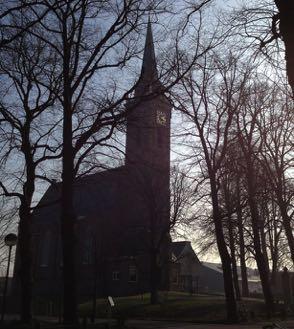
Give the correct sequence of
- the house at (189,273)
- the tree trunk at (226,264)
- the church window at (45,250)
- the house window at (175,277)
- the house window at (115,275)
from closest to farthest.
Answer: the tree trunk at (226,264), the house at (189,273), the house window at (115,275), the house window at (175,277), the church window at (45,250)

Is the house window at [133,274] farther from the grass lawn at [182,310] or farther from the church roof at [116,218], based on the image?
the grass lawn at [182,310]

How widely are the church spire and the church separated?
3.07 meters

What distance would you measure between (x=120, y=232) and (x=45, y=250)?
2149cm

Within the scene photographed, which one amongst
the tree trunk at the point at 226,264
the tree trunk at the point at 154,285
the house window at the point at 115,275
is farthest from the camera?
the house window at the point at 115,275

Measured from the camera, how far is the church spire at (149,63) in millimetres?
17328

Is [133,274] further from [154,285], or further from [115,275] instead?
[154,285]

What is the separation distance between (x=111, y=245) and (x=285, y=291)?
22.4m

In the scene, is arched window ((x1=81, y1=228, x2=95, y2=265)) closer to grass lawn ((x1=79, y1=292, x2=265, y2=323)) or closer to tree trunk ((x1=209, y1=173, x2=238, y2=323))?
grass lawn ((x1=79, y1=292, x2=265, y2=323))

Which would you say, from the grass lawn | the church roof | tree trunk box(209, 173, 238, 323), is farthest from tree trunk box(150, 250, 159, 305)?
tree trunk box(209, 173, 238, 323)

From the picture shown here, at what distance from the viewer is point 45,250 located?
223 feet

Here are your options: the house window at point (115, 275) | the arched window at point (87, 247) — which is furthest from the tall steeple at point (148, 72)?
the arched window at point (87, 247)

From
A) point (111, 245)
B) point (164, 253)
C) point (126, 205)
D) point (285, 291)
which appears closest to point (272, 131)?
point (285, 291)

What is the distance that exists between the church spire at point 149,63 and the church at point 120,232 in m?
3.07

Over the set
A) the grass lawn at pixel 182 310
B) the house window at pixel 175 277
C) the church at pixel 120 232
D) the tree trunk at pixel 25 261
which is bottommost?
the grass lawn at pixel 182 310
